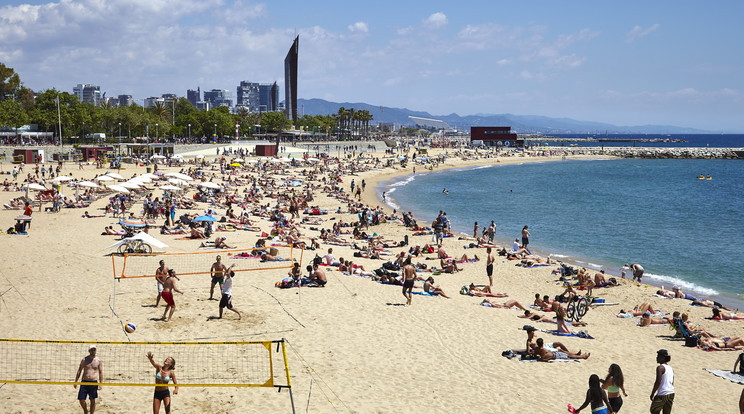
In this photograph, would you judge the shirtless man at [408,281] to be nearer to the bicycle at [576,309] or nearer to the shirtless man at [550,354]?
the shirtless man at [550,354]

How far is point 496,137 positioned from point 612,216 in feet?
285

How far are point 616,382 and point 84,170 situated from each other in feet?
147

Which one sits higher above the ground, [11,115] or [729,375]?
[11,115]

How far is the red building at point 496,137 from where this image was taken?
397 feet

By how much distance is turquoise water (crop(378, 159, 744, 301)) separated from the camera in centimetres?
2295

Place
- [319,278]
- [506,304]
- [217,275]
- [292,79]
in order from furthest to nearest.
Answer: [292,79] → [319,278] → [506,304] → [217,275]

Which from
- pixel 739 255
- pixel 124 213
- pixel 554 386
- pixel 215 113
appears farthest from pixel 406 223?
pixel 215 113

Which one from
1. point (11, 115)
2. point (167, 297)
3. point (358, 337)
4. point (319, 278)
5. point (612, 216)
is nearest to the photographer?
point (167, 297)

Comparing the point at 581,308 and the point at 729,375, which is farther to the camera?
the point at 581,308

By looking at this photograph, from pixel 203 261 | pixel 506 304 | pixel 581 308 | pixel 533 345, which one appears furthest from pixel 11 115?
pixel 533 345

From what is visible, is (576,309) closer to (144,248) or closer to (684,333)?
(684,333)

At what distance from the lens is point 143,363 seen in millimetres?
9195

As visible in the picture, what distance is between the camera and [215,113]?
82500mm

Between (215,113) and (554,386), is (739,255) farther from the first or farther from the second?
(215,113)
